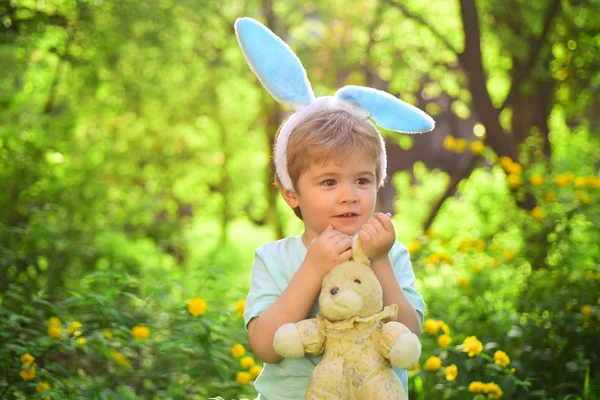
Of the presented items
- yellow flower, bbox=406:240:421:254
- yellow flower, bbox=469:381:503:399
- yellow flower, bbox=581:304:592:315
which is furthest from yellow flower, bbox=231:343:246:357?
yellow flower, bbox=406:240:421:254

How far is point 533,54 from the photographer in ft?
20.2

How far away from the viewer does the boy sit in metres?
2.00

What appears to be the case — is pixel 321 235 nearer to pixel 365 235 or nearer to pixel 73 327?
pixel 365 235

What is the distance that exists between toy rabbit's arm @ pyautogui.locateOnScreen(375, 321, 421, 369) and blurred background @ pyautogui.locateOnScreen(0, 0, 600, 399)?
108 centimetres

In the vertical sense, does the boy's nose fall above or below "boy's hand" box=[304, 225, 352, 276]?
above

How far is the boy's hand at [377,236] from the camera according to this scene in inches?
77.0

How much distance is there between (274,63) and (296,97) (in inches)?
4.9

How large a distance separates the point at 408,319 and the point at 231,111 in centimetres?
784

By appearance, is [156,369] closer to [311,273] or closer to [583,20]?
[311,273]

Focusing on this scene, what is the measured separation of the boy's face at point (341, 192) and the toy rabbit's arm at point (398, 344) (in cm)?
30

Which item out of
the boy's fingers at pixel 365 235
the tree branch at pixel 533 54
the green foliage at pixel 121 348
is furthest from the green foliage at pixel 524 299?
the boy's fingers at pixel 365 235

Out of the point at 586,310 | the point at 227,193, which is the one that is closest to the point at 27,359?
the point at 586,310

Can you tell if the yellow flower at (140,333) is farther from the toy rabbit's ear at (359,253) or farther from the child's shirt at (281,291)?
the toy rabbit's ear at (359,253)

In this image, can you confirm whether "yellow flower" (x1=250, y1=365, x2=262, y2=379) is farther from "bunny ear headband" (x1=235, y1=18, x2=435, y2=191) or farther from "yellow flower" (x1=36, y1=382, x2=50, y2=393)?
"bunny ear headband" (x1=235, y1=18, x2=435, y2=191)
